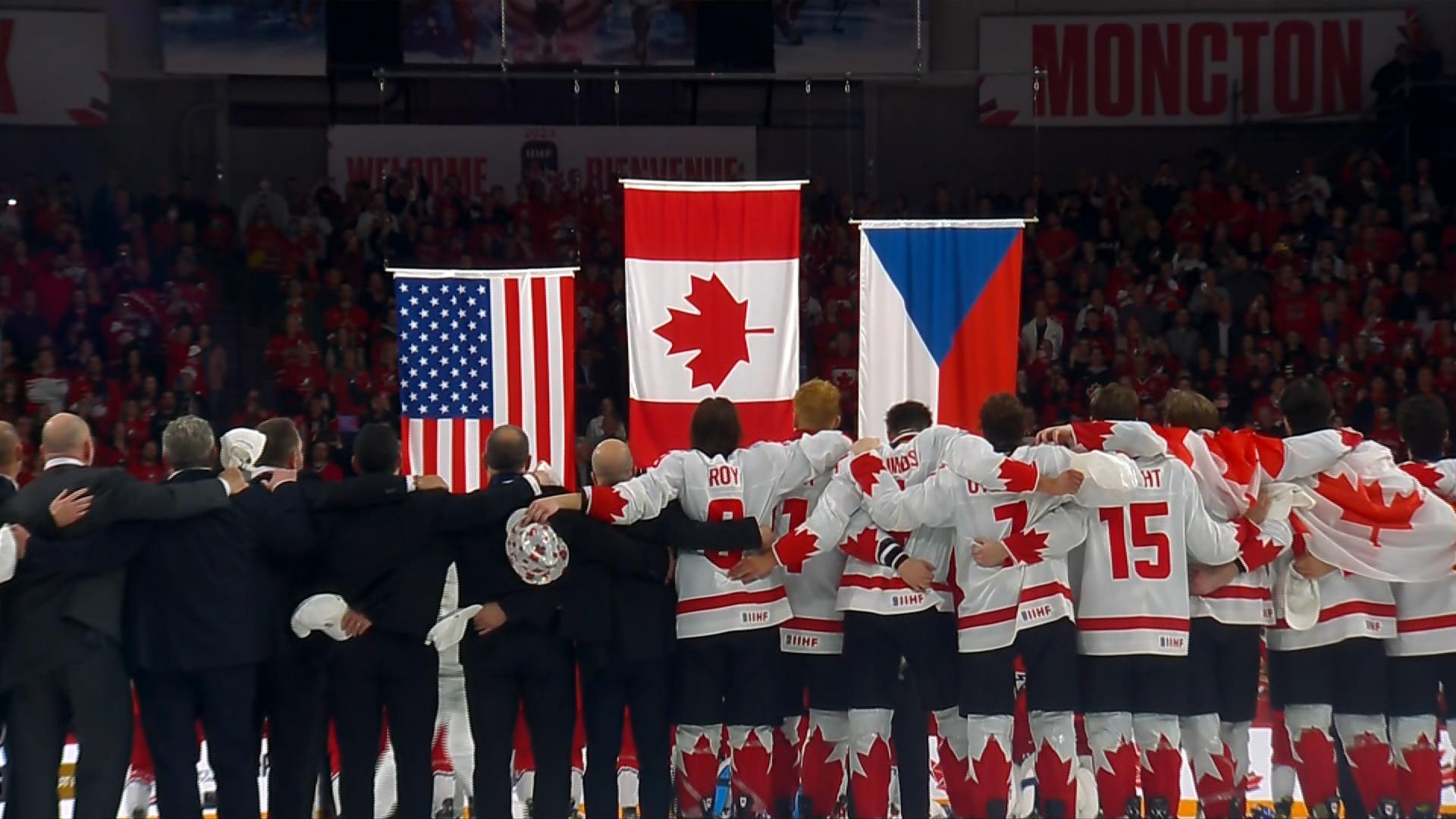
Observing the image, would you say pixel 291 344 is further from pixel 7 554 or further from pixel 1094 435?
pixel 1094 435

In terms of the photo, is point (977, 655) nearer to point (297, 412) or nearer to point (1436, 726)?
point (1436, 726)

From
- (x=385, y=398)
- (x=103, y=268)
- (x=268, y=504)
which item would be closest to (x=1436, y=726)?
(x=268, y=504)

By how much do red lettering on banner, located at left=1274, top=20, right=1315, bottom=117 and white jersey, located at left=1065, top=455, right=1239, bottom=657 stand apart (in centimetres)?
1748

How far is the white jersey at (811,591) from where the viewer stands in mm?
7980

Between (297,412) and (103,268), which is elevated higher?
(103,268)

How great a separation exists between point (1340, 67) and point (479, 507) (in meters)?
19.6

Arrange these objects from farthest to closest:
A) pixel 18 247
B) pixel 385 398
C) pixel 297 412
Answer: pixel 18 247, pixel 297 412, pixel 385 398

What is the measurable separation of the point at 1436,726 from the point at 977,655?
2.33m

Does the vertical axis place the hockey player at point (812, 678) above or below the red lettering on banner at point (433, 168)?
below

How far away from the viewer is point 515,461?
7.71 metres

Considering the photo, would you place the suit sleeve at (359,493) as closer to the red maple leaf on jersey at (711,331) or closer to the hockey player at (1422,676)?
the red maple leaf on jersey at (711,331)

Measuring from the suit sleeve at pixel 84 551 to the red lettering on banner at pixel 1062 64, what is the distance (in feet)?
60.2

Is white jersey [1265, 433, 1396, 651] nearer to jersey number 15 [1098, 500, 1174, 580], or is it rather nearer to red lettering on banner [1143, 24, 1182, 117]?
jersey number 15 [1098, 500, 1174, 580]

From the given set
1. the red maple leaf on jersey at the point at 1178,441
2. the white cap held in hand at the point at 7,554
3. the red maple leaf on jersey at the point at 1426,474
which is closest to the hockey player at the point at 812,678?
the red maple leaf on jersey at the point at 1178,441
